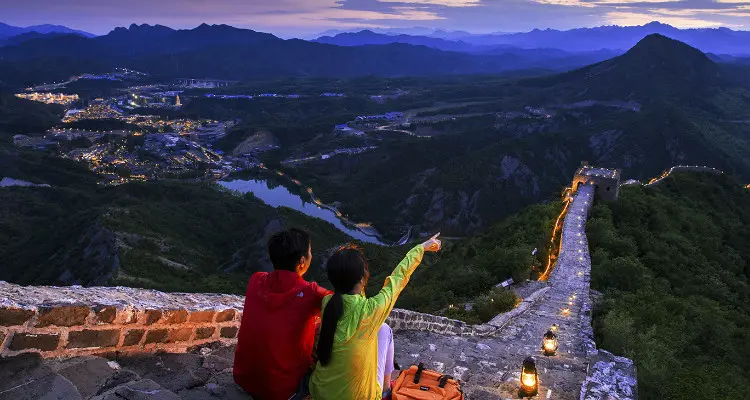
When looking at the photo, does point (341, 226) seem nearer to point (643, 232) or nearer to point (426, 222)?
point (426, 222)

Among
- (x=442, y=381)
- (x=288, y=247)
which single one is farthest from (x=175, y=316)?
(x=442, y=381)

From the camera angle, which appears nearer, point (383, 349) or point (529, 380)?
point (383, 349)

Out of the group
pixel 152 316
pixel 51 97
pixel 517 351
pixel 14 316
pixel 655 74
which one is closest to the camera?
pixel 14 316

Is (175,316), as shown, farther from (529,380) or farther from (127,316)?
(529,380)

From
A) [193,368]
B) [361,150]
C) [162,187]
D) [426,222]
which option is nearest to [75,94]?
[361,150]

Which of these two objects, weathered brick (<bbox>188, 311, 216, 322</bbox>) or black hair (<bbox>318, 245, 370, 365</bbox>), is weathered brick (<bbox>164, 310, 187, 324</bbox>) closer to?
weathered brick (<bbox>188, 311, 216, 322</bbox>)

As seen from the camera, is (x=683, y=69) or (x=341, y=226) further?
(x=683, y=69)
